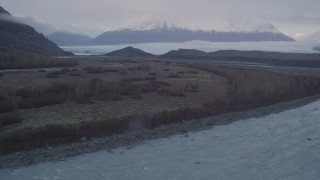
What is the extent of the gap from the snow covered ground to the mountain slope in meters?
70.8

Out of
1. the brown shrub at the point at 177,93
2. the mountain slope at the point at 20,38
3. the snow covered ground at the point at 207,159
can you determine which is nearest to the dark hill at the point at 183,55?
the mountain slope at the point at 20,38

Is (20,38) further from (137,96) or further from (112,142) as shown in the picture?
(112,142)

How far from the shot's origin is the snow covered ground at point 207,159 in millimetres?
11992

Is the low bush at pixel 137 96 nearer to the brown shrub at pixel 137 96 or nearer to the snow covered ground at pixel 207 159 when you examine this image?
the brown shrub at pixel 137 96

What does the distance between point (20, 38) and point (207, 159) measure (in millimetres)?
88215

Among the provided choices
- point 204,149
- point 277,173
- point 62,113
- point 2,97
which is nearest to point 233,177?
point 277,173

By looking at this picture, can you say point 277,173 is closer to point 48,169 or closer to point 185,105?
point 48,169

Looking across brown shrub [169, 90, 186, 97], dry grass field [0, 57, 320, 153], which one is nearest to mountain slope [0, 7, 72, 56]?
dry grass field [0, 57, 320, 153]

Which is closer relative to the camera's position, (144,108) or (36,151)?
(36,151)

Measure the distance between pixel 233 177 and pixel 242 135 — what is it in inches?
228

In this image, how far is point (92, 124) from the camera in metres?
17.1

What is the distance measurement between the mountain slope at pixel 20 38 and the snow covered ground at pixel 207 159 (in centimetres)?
7084

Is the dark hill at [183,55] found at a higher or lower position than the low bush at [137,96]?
higher

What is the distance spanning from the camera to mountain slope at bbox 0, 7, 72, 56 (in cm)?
8725
